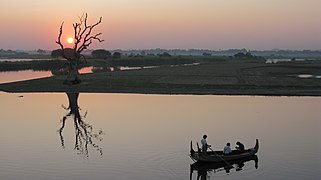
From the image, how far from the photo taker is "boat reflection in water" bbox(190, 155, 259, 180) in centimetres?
1738

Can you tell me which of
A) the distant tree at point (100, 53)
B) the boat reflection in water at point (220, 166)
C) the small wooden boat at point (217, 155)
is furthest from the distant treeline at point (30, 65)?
the boat reflection in water at point (220, 166)

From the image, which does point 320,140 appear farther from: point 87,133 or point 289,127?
point 87,133

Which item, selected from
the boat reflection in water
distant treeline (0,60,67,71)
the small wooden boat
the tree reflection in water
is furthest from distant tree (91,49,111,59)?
the boat reflection in water

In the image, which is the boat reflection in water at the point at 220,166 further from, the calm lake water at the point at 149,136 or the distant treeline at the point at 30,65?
the distant treeline at the point at 30,65

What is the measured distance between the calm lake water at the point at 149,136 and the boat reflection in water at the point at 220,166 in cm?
15

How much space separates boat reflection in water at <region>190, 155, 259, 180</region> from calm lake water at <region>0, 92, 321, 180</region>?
5.9 inches

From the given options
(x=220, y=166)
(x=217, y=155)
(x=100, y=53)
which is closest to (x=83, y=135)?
(x=217, y=155)

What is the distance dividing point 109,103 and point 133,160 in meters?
18.3

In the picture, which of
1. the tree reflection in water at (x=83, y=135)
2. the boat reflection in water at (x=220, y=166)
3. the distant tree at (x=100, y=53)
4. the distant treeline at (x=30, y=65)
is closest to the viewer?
the boat reflection in water at (x=220, y=166)

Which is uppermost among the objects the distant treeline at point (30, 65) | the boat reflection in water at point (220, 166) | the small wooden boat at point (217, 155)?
the small wooden boat at point (217, 155)

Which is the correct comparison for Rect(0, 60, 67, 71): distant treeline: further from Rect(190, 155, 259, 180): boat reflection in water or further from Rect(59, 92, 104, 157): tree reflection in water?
Rect(190, 155, 259, 180): boat reflection in water

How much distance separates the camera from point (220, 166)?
59.6ft

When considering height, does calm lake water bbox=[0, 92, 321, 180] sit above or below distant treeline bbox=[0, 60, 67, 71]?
above

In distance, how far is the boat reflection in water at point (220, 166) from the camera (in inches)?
684
